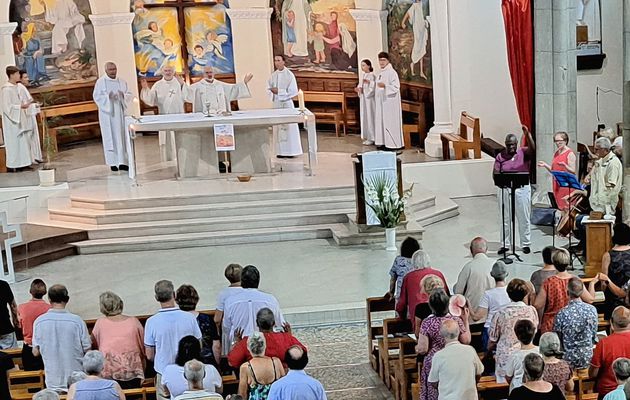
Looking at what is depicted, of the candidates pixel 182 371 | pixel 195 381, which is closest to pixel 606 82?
pixel 182 371

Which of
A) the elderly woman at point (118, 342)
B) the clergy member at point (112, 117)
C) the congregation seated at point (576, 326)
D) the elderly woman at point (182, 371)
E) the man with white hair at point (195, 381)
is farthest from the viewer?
the clergy member at point (112, 117)

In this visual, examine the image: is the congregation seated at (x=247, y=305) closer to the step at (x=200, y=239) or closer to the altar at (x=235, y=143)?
the step at (x=200, y=239)

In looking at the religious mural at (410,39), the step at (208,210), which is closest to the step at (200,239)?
the step at (208,210)

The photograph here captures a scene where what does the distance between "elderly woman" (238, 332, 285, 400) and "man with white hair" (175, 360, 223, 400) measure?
51 cm

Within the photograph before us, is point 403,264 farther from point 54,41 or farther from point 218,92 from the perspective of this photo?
point 54,41

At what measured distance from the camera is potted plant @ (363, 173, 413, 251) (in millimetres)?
12586

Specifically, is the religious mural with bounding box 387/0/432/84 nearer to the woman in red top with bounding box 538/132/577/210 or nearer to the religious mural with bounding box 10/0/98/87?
the religious mural with bounding box 10/0/98/87

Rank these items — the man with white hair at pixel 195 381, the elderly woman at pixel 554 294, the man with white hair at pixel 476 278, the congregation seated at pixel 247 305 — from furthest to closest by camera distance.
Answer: the man with white hair at pixel 476 278, the elderly woman at pixel 554 294, the congregation seated at pixel 247 305, the man with white hair at pixel 195 381

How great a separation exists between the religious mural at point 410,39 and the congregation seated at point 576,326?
35.5 feet

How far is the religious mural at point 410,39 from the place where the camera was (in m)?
18.0

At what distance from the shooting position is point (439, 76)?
17.1 metres

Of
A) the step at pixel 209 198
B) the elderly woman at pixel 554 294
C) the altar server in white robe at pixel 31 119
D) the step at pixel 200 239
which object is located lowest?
the step at pixel 200 239

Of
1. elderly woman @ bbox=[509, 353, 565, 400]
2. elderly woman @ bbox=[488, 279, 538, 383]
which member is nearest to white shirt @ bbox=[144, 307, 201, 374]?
elderly woman @ bbox=[488, 279, 538, 383]

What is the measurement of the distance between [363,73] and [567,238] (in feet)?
21.2
